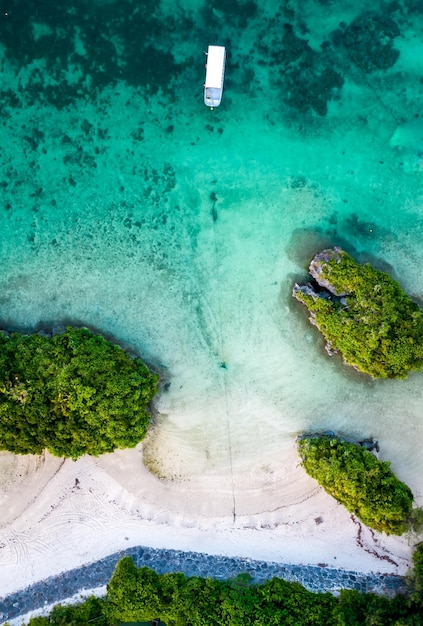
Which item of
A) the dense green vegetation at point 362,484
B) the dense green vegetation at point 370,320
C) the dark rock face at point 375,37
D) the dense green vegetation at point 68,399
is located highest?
the dark rock face at point 375,37

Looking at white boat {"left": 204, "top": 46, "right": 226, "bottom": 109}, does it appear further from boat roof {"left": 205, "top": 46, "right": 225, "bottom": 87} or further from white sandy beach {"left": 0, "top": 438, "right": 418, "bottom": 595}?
white sandy beach {"left": 0, "top": 438, "right": 418, "bottom": 595}

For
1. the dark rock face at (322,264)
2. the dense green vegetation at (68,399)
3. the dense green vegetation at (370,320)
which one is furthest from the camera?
the dark rock face at (322,264)

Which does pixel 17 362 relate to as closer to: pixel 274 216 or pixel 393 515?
pixel 274 216

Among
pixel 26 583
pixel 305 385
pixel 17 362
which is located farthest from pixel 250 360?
pixel 26 583

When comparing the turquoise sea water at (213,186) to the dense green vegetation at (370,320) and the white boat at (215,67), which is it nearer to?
the white boat at (215,67)

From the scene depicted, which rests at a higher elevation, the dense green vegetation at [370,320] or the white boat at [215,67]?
the white boat at [215,67]

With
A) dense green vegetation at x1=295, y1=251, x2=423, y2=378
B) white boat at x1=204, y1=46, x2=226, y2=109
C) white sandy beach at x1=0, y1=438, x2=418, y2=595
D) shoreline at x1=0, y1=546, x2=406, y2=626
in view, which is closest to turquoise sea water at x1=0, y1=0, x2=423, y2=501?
white boat at x1=204, y1=46, x2=226, y2=109

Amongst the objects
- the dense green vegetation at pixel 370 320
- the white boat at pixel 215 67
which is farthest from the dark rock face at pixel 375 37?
the dense green vegetation at pixel 370 320
